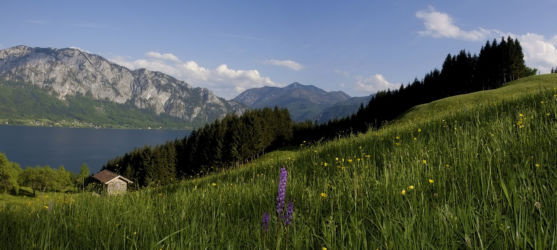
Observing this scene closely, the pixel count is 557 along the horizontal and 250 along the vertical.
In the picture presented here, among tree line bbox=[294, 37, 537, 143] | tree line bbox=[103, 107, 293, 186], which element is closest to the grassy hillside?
tree line bbox=[103, 107, 293, 186]

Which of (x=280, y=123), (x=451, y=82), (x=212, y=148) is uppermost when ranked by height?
(x=451, y=82)

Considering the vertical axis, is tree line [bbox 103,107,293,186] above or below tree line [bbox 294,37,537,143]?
below

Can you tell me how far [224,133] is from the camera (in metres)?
73.5

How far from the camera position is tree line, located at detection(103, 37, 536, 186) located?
71750mm

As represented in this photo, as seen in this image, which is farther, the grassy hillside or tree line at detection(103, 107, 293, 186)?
tree line at detection(103, 107, 293, 186)

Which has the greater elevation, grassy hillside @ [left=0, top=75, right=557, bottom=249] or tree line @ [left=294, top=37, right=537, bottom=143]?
tree line @ [left=294, top=37, right=537, bottom=143]

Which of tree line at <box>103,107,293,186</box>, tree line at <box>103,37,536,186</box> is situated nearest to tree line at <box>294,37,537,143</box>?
tree line at <box>103,37,536,186</box>

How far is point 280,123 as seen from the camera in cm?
8556

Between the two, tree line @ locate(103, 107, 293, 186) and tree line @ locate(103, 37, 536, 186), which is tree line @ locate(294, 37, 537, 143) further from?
tree line @ locate(103, 107, 293, 186)

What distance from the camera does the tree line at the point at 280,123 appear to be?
71.8 m

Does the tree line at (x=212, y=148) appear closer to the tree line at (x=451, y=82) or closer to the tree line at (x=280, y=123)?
the tree line at (x=280, y=123)

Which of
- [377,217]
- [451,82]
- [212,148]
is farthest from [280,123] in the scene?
[377,217]

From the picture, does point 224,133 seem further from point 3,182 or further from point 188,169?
point 3,182

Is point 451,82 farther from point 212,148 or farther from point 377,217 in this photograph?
point 377,217
